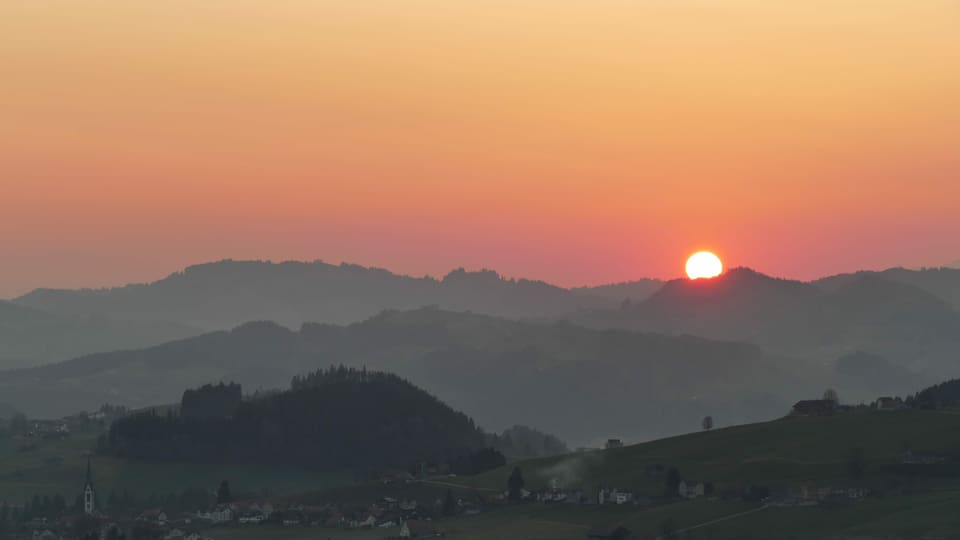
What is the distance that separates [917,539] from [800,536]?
18577 mm

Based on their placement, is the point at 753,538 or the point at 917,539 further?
the point at 753,538

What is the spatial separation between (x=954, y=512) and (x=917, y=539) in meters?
12.1

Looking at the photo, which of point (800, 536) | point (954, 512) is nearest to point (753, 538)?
point (800, 536)

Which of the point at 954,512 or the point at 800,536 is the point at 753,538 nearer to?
the point at 800,536

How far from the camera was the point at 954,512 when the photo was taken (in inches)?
7544

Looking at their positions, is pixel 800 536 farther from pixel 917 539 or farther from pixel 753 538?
pixel 917 539

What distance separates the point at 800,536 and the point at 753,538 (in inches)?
194

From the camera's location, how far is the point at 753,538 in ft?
655

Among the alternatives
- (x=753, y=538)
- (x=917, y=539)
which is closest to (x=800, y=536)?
(x=753, y=538)

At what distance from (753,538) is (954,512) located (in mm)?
20852

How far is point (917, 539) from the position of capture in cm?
18125

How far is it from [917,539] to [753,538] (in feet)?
73.7

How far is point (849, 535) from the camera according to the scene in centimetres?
19200

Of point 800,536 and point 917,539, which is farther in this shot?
point 800,536
